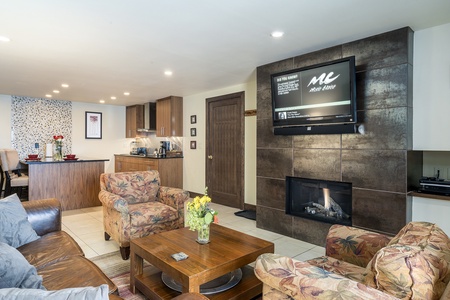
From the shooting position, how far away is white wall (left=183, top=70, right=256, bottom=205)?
16.4 ft

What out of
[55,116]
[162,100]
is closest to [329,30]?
[162,100]

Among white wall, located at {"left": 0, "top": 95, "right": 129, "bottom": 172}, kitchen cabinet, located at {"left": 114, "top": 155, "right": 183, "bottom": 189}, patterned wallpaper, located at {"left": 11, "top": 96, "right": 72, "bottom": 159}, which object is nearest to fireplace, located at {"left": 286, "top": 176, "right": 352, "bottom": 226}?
kitchen cabinet, located at {"left": 114, "top": 155, "right": 183, "bottom": 189}

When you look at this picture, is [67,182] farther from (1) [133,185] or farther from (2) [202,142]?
(2) [202,142]

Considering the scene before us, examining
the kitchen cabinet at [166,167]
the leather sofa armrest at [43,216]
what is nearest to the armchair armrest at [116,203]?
the leather sofa armrest at [43,216]

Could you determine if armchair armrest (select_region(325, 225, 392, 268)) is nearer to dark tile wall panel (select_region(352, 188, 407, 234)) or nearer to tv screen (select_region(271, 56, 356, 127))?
dark tile wall panel (select_region(352, 188, 407, 234))

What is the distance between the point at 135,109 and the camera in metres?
7.88

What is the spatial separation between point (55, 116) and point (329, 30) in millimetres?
7134

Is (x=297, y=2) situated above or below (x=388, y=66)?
above

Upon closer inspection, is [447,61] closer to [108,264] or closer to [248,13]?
[248,13]

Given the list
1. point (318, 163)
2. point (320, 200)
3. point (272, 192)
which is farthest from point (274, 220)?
point (318, 163)

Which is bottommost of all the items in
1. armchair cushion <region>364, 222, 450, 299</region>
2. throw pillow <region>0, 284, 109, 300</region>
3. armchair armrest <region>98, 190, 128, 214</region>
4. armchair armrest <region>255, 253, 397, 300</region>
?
armchair armrest <region>98, 190, 128, 214</region>

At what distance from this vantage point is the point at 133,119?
797 centimetres

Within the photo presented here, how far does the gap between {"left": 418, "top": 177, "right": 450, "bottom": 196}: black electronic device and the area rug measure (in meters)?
2.83

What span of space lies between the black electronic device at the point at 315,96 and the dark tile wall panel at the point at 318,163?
278mm
